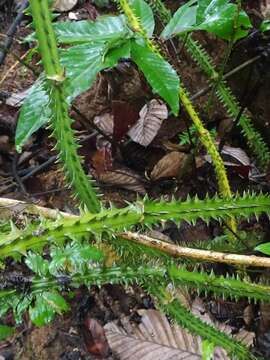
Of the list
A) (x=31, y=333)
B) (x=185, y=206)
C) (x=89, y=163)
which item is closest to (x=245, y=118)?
(x=89, y=163)

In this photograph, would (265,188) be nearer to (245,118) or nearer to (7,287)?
(245,118)

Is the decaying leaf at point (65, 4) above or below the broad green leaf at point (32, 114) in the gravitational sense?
below

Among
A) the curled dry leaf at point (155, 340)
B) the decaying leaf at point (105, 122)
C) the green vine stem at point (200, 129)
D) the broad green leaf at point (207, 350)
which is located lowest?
the curled dry leaf at point (155, 340)

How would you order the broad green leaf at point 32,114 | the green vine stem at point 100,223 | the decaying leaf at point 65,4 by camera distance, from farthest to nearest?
1. the decaying leaf at point 65,4
2. the broad green leaf at point 32,114
3. the green vine stem at point 100,223

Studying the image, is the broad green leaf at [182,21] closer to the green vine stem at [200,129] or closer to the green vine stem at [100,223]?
the green vine stem at [200,129]

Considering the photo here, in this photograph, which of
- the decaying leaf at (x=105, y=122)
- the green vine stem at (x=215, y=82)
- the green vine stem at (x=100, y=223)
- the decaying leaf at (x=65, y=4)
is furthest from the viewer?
the decaying leaf at (x=65, y=4)

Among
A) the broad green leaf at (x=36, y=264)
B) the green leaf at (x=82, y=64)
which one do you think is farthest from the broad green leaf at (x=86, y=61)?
the broad green leaf at (x=36, y=264)

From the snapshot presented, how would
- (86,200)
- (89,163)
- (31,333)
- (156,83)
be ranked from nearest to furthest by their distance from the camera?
1. (156,83)
2. (86,200)
3. (31,333)
4. (89,163)

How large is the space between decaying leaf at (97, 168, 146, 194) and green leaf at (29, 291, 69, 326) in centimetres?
65

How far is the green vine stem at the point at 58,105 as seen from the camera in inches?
28.7

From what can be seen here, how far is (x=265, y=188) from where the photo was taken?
1.70 meters

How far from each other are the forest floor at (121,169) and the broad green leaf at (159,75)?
0.44 meters

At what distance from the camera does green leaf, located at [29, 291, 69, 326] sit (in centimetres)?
113

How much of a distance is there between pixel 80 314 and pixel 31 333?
143mm
